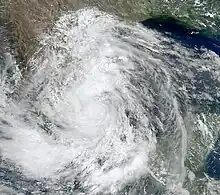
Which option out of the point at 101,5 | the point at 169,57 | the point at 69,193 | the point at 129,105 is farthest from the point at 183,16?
the point at 69,193

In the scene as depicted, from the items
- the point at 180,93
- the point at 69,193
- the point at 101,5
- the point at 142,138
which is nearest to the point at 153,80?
the point at 180,93

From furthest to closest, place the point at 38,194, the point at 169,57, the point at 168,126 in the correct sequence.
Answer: the point at 169,57 < the point at 168,126 < the point at 38,194

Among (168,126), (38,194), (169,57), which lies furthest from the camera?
(169,57)

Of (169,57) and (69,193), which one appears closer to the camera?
(69,193)

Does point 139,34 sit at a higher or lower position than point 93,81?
higher

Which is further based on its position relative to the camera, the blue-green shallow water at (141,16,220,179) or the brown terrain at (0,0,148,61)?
the brown terrain at (0,0,148,61)

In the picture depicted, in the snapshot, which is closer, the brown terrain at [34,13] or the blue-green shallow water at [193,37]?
the blue-green shallow water at [193,37]

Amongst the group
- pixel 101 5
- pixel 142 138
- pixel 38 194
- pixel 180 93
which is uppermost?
pixel 101 5

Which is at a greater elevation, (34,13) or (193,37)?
(193,37)

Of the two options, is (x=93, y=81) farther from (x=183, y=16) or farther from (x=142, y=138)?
(x=183, y=16)
